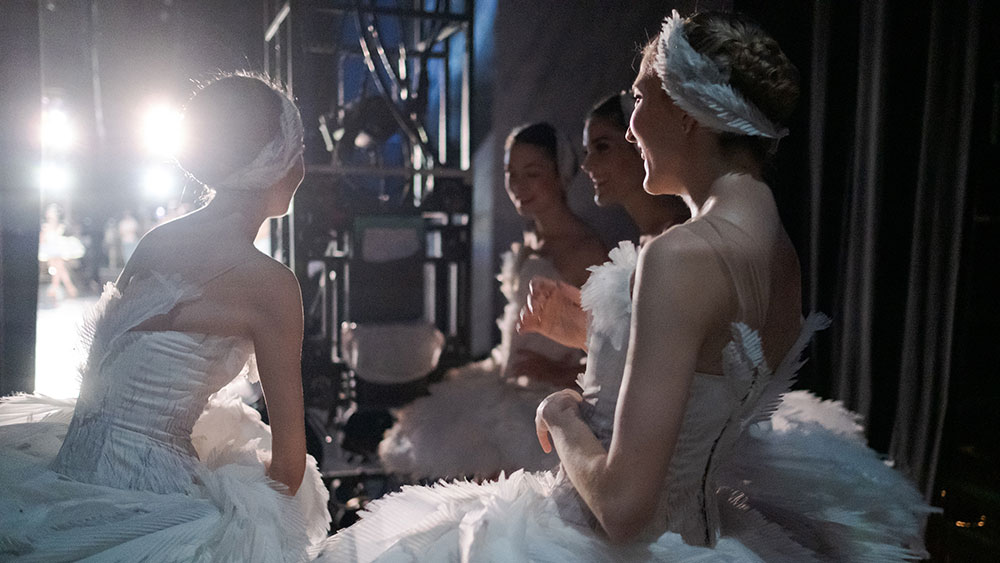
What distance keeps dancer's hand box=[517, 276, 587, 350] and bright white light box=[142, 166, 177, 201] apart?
10649 millimetres

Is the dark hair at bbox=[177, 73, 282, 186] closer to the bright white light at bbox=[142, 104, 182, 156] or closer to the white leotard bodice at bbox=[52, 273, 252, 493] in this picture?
the white leotard bodice at bbox=[52, 273, 252, 493]

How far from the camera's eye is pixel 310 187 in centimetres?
370

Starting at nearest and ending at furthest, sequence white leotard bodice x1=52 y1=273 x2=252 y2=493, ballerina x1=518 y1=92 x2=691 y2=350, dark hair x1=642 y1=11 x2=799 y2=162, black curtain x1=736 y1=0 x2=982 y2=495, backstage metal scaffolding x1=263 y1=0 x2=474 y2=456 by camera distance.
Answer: dark hair x1=642 y1=11 x2=799 y2=162, white leotard bodice x1=52 y1=273 x2=252 y2=493, black curtain x1=736 y1=0 x2=982 y2=495, ballerina x1=518 y1=92 x2=691 y2=350, backstage metal scaffolding x1=263 y1=0 x2=474 y2=456

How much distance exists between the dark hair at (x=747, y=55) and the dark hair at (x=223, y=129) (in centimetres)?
81

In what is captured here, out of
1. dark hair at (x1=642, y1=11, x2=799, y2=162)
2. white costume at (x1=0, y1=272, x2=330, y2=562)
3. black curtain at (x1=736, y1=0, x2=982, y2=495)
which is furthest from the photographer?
black curtain at (x1=736, y1=0, x2=982, y2=495)

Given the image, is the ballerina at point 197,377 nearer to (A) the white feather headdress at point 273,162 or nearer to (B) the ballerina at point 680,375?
(A) the white feather headdress at point 273,162

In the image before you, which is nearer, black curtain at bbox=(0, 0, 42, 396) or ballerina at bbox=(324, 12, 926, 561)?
ballerina at bbox=(324, 12, 926, 561)

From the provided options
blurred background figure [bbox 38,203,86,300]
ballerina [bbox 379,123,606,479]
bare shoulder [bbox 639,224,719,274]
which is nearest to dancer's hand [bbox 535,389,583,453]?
bare shoulder [bbox 639,224,719,274]

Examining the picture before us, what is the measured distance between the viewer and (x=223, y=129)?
138cm

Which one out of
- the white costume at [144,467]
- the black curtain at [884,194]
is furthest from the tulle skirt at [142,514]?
the black curtain at [884,194]

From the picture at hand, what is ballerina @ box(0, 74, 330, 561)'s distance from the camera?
1208 mm

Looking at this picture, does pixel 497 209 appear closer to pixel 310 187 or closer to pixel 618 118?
pixel 310 187

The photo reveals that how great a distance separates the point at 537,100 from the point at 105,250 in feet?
28.4

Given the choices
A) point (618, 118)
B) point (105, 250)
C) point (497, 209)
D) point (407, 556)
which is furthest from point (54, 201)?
point (407, 556)
